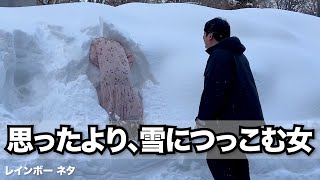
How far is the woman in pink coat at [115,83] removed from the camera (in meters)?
5.64

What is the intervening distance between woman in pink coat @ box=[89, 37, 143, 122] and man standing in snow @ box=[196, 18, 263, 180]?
6.75 feet

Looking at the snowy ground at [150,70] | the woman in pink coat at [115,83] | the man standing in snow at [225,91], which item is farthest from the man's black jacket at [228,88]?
the woman in pink coat at [115,83]

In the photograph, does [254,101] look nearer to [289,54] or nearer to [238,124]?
[238,124]

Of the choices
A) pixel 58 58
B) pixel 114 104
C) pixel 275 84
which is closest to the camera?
pixel 114 104

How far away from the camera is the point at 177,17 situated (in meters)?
7.66

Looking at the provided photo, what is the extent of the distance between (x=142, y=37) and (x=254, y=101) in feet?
10.8

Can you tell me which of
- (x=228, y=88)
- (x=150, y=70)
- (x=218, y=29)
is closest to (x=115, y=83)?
(x=150, y=70)

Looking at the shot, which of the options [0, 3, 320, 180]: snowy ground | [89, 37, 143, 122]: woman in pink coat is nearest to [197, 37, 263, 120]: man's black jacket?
[0, 3, 320, 180]: snowy ground

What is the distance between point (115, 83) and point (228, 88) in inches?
95.8

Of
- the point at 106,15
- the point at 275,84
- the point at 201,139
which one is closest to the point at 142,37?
the point at 106,15

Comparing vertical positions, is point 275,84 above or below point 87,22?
below

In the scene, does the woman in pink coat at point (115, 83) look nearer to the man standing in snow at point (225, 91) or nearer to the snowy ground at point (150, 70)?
the snowy ground at point (150, 70)

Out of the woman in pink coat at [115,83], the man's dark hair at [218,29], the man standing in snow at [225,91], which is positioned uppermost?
the man's dark hair at [218,29]

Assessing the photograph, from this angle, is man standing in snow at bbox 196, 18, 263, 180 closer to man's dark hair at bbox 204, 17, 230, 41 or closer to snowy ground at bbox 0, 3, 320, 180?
man's dark hair at bbox 204, 17, 230, 41
